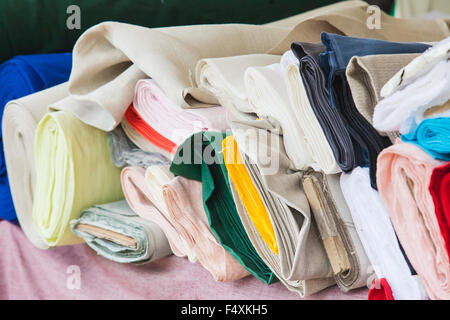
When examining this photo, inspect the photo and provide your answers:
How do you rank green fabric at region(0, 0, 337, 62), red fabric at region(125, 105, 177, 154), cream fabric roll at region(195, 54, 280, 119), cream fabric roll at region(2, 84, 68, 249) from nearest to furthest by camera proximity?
1. cream fabric roll at region(195, 54, 280, 119)
2. red fabric at region(125, 105, 177, 154)
3. cream fabric roll at region(2, 84, 68, 249)
4. green fabric at region(0, 0, 337, 62)

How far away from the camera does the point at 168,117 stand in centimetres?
99

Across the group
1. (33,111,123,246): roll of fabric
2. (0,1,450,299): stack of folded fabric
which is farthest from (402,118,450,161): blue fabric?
(33,111,123,246): roll of fabric

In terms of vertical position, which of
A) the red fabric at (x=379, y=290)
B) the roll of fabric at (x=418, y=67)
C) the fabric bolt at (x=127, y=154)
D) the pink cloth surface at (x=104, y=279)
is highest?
the roll of fabric at (x=418, y=67)

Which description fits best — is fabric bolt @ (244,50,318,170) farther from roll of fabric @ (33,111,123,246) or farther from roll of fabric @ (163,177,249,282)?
roll of fabric @ (33,111,123,246)

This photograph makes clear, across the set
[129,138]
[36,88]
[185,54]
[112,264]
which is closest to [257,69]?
[185,54]

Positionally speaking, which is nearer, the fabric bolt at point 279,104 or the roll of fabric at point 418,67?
the roll of fabric at point 418,67

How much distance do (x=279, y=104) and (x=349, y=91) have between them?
0.11m

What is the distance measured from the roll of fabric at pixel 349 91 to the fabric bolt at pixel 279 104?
0.08 metres

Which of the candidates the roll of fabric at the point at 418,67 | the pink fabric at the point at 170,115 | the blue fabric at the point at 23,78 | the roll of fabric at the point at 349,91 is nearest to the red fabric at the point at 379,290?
the roll of fabric at the point at 349,91

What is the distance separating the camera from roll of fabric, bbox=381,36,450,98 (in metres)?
0.59

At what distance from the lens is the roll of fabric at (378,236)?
2.21ft

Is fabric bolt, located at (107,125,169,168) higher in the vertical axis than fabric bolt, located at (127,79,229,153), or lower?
lower

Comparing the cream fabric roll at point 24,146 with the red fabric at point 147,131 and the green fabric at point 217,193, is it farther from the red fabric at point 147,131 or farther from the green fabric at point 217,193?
the green fabric at point 217,193
